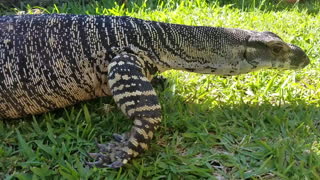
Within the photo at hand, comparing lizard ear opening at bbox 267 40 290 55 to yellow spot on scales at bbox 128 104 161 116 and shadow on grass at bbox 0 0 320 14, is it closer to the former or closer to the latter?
yellow spot on scales at bbox 128 104 161 116

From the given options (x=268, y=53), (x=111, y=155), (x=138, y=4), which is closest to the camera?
(x=111, y=155)

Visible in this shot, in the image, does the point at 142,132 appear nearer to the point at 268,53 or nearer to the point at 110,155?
the point at 110,155

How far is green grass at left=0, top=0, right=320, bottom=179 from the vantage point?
117 inches

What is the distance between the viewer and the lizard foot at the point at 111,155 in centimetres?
296

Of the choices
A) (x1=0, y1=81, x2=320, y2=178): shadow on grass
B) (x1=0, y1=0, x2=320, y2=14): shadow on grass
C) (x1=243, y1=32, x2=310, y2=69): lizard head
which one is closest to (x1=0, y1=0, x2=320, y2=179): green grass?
(x1=0, y1=81, x2=320, y2=178): shadow on grass

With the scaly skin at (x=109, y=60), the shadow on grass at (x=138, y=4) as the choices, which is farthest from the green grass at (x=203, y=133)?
the shadow on grass at (x=138, y=4)

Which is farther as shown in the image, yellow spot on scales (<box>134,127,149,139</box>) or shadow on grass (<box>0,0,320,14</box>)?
shadow on grass (<box>0,0,320,14</box>)

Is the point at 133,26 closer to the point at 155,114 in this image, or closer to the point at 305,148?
Result: the point at 155,114

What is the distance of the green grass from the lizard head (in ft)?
1.41

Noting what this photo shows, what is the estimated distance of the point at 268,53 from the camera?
3682mm

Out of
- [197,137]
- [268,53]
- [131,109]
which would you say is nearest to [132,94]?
[131,109]

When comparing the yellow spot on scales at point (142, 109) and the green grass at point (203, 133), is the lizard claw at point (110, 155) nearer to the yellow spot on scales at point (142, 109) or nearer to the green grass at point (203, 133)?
the green grass at point (203, 133)

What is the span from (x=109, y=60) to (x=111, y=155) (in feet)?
2.63

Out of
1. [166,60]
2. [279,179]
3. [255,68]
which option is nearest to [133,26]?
[166,60]
